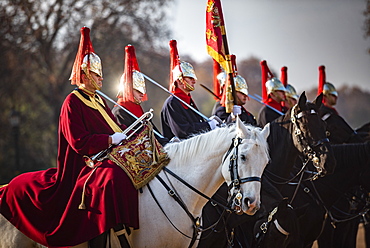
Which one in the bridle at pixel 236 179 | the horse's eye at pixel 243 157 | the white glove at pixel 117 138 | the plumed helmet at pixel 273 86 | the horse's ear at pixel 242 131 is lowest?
the bridle at pixel 236 179

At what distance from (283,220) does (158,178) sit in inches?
90.9

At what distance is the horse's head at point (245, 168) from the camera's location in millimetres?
4682

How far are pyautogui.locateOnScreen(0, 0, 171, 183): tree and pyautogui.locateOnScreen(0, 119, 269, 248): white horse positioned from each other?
14.6 metres

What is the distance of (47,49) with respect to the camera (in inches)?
790

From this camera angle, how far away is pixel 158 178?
511 centimetres

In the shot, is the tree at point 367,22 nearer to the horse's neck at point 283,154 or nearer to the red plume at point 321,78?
the red plume at point 321,78

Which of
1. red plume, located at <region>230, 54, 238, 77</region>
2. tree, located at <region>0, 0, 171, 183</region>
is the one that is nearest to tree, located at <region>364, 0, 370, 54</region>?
tree, located at <region>0, 0, 171, 183</region>

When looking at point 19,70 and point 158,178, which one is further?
point 19,70

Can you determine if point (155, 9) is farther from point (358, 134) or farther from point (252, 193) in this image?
point (252, 193)

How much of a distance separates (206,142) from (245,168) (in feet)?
1.70

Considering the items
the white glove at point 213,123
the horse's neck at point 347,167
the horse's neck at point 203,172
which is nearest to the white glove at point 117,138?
the horse's neck at point 203,172

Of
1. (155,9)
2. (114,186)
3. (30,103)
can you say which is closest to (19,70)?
(30,103)

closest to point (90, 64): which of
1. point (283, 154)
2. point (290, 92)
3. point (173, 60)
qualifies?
point (173, 60)

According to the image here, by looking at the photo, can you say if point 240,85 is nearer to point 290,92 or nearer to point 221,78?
point 221,78
